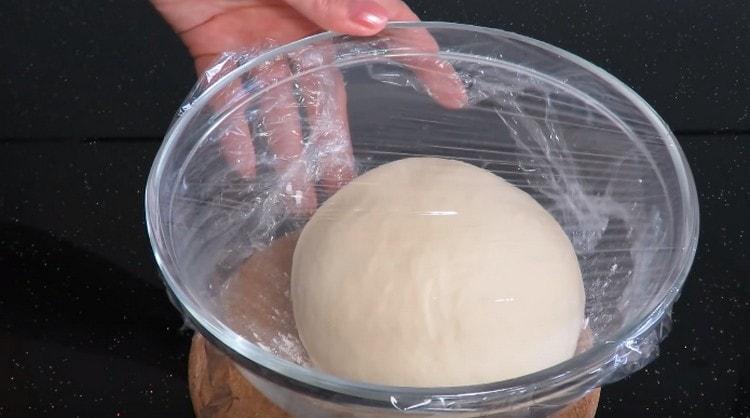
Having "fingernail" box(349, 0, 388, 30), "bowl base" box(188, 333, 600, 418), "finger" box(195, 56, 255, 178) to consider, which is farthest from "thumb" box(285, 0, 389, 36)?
"bowl base" box(188, 333, 600, 418)

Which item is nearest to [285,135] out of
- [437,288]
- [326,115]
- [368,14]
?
[326,115]

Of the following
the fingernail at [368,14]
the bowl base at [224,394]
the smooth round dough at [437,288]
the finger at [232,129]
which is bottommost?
the bowl base at [224,394]

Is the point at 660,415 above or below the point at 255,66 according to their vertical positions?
below

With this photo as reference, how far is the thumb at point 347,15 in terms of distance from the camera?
2.74 ft

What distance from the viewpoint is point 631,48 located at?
1.22 meters

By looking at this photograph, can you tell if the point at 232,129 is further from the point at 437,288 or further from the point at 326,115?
the point at 437,288

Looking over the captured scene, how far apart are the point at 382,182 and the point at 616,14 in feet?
2.05

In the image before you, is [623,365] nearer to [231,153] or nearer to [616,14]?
[231,153]

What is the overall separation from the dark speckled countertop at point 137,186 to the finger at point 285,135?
0.19 metres

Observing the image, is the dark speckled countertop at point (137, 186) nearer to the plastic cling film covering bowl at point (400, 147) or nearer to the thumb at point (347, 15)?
the plastic cling film covering bowl at point (400, 147)

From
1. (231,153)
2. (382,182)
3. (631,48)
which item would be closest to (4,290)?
(231,153)

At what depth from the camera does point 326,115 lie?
0.91 metres

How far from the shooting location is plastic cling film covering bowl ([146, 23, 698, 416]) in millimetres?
806

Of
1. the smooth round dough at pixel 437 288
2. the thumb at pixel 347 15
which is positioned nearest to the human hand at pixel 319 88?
the thumb at pixel 347 15
